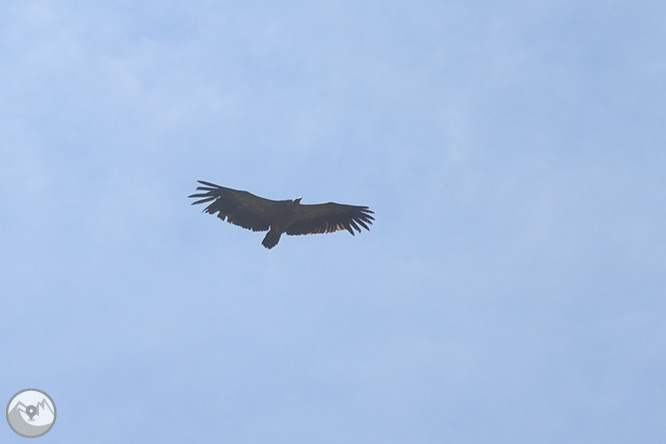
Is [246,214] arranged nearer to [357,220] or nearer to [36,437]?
[357,220]

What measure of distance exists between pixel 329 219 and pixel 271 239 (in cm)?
257

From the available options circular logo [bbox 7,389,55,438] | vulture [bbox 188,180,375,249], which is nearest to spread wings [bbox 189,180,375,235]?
vulture [bbox 188,180,375,249]

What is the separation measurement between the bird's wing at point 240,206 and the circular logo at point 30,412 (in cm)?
871

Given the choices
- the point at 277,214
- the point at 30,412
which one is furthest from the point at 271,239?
the point at 30,412

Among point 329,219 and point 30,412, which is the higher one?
point 329,219

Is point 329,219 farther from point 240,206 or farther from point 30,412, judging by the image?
point 30,412

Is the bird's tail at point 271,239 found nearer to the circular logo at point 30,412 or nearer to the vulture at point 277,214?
the vulture at point 277,214

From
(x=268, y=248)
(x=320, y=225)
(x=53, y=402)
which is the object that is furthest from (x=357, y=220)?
(x=53, y=402)

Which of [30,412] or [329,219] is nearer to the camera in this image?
[30,412]

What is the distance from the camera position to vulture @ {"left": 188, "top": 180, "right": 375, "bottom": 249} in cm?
3098

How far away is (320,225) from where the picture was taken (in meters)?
32.5

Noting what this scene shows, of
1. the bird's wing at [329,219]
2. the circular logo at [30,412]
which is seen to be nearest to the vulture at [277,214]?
the bird's wing at [329,219]

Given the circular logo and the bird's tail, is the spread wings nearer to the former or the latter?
the bird's tail

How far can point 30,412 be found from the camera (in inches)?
924
